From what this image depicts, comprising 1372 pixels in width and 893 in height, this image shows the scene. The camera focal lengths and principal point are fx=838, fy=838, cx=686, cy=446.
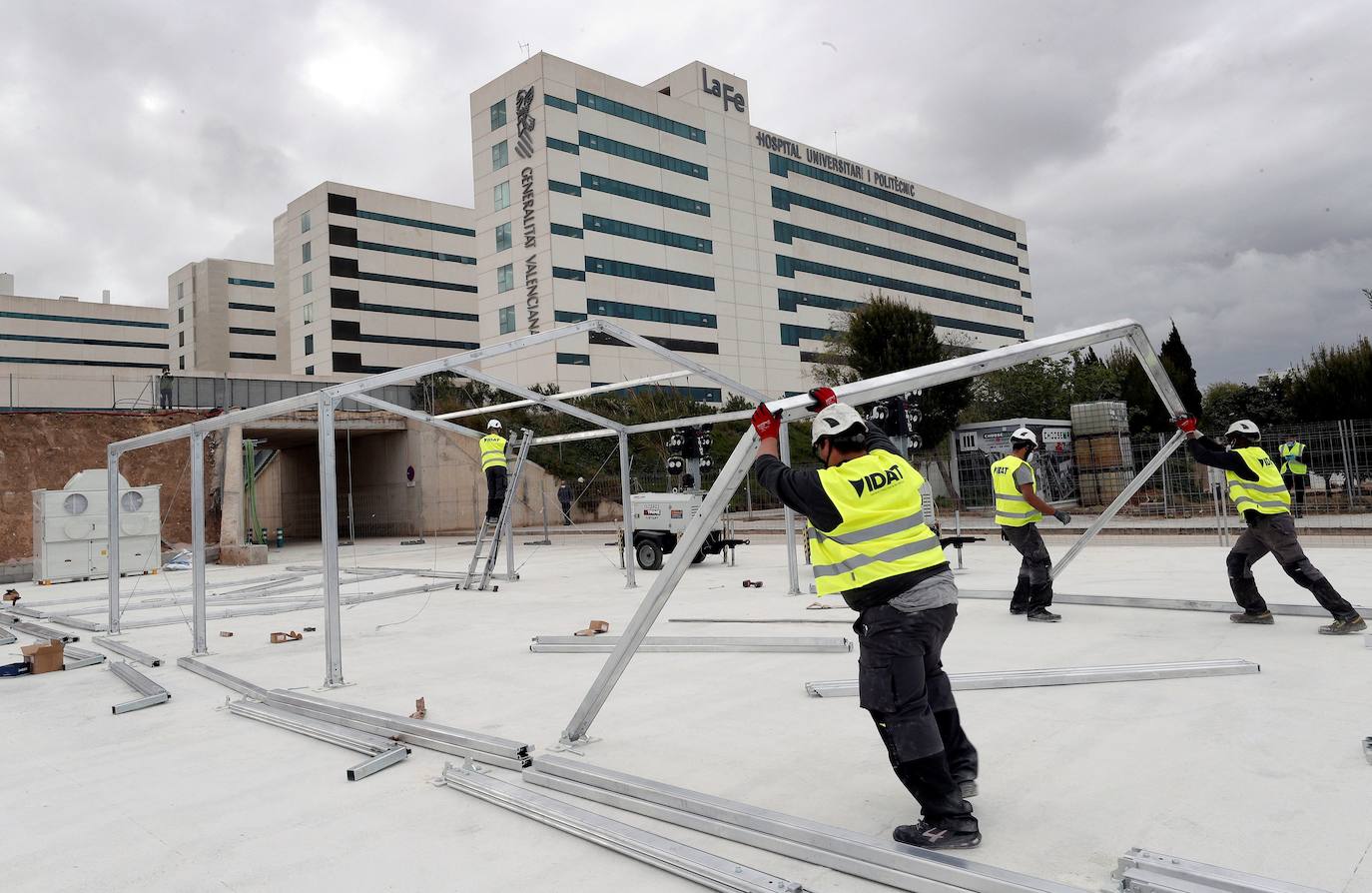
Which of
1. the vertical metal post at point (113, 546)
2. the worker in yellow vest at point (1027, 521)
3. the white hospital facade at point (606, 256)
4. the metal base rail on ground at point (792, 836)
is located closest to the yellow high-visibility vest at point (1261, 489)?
the worker in yellow vest at point (1027, 521)

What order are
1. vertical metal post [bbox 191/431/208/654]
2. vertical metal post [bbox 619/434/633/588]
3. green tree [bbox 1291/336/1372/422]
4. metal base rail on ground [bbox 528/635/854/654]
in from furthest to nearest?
green tree [bbox 1291/336/1372/422] → vertical metal post [bbox 619/434/633/588] → vertical metal post [bbox 191/431/208/654] → metal base rail on ground [bbox 528/635/854/654]

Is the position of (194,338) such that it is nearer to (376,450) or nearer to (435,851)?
(376,450)

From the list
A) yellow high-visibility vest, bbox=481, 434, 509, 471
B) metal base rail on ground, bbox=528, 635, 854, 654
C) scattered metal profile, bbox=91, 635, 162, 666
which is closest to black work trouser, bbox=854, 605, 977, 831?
metal base rail on ground, bbox=528, 635, 854, 654

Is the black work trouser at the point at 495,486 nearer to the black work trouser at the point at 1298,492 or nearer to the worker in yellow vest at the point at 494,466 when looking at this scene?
the worker in yellow vest at the point at 494,466

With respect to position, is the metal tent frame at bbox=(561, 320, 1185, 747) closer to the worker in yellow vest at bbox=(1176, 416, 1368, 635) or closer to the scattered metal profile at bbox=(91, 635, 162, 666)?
the worker in yellow vest at bbox=(1176, 416, 1368, 635)

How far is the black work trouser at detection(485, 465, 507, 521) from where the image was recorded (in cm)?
1334

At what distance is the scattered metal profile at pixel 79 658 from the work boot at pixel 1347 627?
34.4 feet

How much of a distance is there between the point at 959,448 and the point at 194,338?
71271 millimetres

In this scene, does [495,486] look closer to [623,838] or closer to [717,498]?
[717,498]

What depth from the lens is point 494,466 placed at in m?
13.2

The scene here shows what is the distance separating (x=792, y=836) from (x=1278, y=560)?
5.21 m

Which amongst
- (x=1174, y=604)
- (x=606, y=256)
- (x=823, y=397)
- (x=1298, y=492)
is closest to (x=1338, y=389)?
(x=1298, y=492)

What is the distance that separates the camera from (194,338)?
73250 mm

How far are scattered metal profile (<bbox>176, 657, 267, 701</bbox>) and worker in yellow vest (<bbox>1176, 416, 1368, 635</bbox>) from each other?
760 cm
